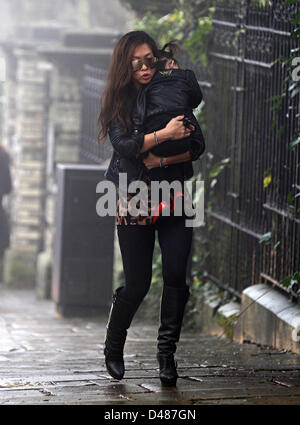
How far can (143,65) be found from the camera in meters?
4.25

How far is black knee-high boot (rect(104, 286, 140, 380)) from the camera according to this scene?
4316 millimetres

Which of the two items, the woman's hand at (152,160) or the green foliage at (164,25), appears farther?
the green foliage at (164,25)

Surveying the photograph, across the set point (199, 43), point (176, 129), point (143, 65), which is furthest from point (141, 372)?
point (199, 43)

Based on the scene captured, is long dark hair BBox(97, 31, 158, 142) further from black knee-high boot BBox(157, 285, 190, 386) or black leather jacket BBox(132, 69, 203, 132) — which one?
black knee-high boot BBox(157, 285, 190, 386)

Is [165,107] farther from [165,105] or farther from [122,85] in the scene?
[122,85]

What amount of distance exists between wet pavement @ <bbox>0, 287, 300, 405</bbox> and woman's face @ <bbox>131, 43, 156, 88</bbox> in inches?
56.4

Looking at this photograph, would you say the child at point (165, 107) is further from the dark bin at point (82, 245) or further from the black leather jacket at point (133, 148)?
the dark bin at point (82, 245)

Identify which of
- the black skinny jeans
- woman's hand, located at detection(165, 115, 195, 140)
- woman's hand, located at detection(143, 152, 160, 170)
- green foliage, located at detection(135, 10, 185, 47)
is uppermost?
green foliage, located at detection(135, 10, 185, 47)

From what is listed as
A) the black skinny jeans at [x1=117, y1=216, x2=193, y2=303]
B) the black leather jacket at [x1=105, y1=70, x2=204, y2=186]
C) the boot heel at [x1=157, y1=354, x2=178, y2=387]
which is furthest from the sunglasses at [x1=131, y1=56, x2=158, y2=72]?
the boot heel at [x1=157, y1=354, x2=178, y2=387]

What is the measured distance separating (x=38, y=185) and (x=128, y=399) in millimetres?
9617

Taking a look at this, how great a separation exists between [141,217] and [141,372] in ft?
2.93

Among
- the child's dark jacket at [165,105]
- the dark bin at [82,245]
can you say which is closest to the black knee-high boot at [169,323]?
the child's dark jacket at [165,105]

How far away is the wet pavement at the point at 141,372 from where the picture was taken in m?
3.85

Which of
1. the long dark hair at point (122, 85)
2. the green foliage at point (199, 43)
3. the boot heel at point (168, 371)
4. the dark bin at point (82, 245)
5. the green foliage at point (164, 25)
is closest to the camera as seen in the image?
the boot heel at point (168, 371)
